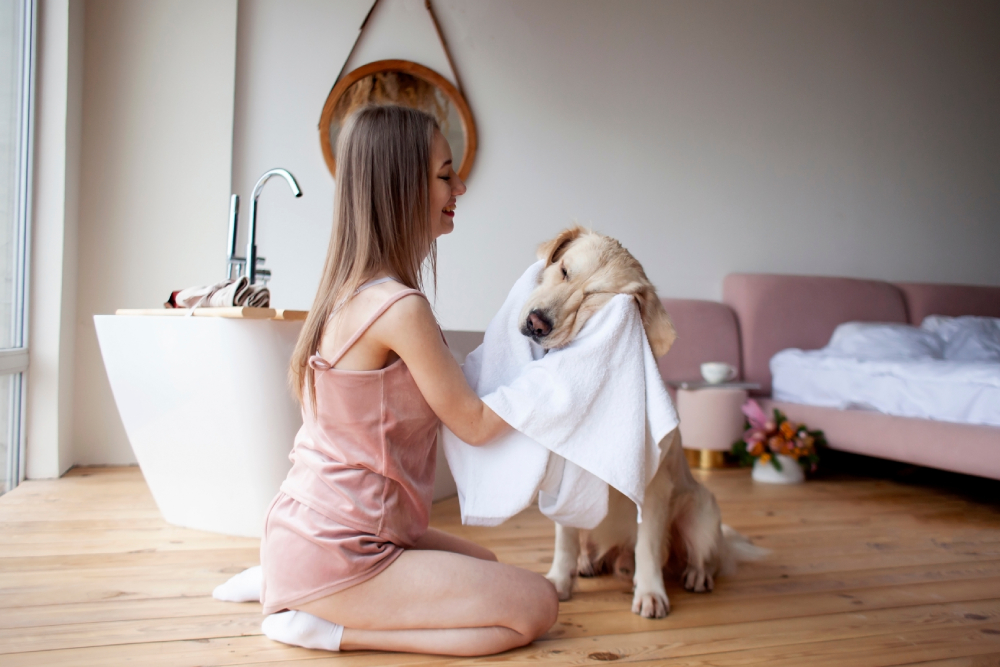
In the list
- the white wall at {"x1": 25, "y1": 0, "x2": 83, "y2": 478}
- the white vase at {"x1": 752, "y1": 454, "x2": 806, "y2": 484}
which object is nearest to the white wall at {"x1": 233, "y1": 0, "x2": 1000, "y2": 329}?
the white wall at {"x1": 25, "y1": 0, "x2": 83, "y2": 478}

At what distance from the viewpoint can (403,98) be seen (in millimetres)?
3570

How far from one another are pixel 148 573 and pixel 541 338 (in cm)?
121

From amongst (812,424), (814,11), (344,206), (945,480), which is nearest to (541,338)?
(344,206)

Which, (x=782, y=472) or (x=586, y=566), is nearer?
(x=586, y=566)

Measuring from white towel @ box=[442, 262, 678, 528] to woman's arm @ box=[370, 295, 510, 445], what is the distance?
0.05 m

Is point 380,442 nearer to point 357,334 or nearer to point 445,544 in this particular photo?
point 357,334

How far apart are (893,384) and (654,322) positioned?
7.12ft

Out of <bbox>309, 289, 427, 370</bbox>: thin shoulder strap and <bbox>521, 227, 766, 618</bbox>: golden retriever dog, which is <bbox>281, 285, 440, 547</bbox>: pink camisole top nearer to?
<bbox>309, 289, 427, 370</bbox>: thin shoulder strap

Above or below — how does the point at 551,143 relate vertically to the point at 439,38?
below

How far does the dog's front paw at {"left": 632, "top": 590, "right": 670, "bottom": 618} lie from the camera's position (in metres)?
1.53

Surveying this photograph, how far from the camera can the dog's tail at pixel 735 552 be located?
1850 mm

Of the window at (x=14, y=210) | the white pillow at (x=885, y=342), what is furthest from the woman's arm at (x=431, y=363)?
the white pillow at (x=885, y=342)

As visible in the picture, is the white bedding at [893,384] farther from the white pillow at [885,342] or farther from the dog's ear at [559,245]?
the dog's ear at [559,245]

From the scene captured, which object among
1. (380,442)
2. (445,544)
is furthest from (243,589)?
(380,442)
